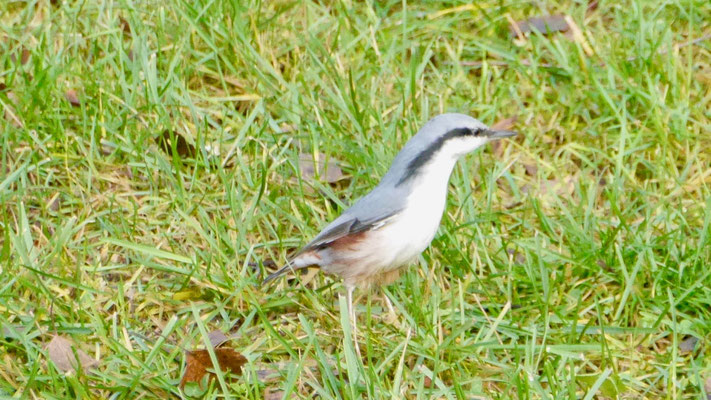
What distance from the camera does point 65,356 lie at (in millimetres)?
5105

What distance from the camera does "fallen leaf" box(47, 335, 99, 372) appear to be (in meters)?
5.07

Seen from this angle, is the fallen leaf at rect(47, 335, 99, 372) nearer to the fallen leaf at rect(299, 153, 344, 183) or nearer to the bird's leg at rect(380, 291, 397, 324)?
the bird's leg at rect(380, 291, 397, 324)

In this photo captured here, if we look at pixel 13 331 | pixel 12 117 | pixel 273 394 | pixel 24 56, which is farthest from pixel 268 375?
pixel 24 56

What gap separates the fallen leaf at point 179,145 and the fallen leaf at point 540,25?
8.09 ft

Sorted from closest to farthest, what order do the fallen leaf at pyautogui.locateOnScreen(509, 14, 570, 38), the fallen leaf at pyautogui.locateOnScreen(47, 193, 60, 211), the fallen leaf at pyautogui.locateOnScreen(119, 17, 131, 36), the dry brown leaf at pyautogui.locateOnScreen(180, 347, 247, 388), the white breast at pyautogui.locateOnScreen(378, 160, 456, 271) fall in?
1. the dry brown leaf at pyautogui.locateOnScreen(180, 347, 247, 388)
2. the white breast at pyautogui.locateOnScreen(378, 160, 456, 271)
3. the fallen leaf at pyautogui.locateOnScreen(47, 193, 60, 211)
4. the fallen leaf at pyautogui.locateOnScreen(119, 17, 131, 36)
5. the fallen leaf at pyautogui.locateOnScreen(509, 14, 570, 38)

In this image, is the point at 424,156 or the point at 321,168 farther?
the point at 321,168

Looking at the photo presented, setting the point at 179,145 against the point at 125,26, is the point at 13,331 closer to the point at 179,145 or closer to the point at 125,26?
the point at 179,145

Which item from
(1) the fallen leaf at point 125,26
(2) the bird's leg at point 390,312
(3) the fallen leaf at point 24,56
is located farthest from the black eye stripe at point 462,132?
(3) the fallen leaf at point 24,56

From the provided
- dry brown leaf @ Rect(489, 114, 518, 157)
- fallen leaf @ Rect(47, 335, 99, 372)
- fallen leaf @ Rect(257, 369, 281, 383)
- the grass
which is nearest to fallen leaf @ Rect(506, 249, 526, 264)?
the grass

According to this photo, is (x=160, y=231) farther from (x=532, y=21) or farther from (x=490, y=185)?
(x=532, y=21)

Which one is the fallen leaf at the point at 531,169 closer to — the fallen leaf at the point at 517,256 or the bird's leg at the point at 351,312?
the fallen leaf at the point at 517,256

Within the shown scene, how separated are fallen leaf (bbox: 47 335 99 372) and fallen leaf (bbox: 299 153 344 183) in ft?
6.06

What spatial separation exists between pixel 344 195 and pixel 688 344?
2.10m

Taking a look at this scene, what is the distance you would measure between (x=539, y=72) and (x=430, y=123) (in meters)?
2.06
